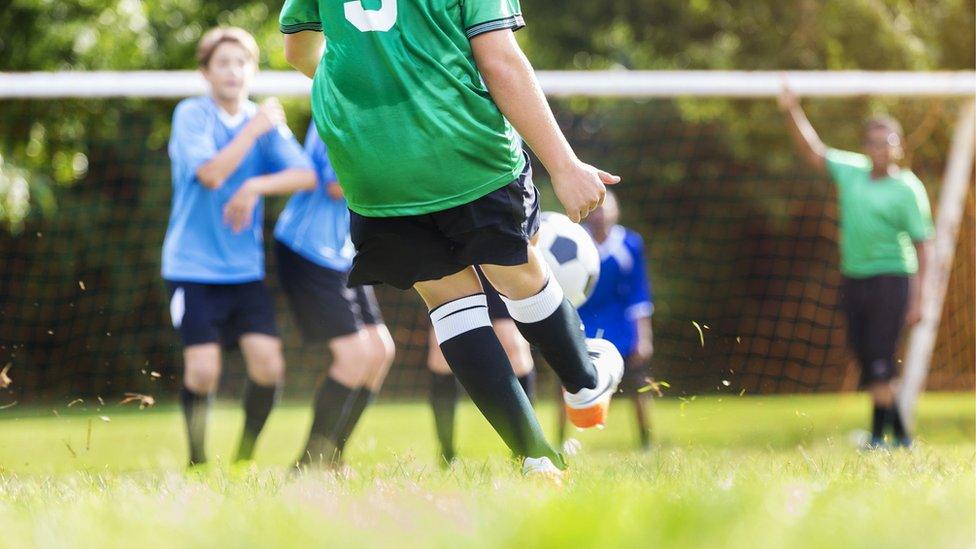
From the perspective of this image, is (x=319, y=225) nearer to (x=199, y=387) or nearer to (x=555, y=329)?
(x=199, y=387)

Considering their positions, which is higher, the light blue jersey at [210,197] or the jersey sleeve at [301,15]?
the jersey sleeve at [301,15]

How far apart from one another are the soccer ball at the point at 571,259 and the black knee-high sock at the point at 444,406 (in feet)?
4.13

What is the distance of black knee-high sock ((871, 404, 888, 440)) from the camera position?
6.73 meters

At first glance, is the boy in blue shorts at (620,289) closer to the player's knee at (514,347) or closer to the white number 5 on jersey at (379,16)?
the player's knee at (514,347)

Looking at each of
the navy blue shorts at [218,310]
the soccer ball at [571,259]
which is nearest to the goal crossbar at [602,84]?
the navy blue shorts at [218,310]

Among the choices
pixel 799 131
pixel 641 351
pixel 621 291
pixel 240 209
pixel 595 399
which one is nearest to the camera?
pixel 595 399

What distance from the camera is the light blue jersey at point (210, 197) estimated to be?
4879 millimetres

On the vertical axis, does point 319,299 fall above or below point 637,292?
above

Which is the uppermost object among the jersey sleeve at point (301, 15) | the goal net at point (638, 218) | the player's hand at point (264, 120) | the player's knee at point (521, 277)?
the jersey sleeve at point (301, 15)

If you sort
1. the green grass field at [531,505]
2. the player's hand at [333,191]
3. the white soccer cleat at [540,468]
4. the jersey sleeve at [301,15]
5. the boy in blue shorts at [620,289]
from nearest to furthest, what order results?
1. the green grass field at [531,505]
2. the white soccer cleat at [540,468]
3. the jersey sleeve at [301,15]
4. the player's hand at [333,191]
5. the boy in blue shorts at [620,289]

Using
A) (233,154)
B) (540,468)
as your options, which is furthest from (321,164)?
(540,468)

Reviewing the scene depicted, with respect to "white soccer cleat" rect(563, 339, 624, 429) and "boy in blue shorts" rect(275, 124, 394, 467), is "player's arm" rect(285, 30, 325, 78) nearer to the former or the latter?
"white soccer cleat" rect(563, 339, 624, 429)

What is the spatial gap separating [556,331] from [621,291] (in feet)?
11.7

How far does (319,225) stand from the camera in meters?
5.12
